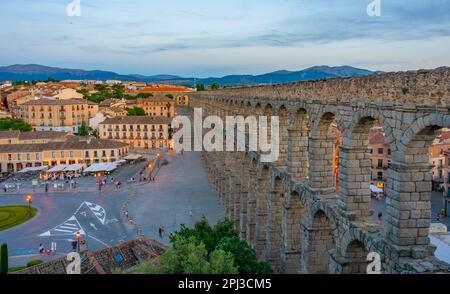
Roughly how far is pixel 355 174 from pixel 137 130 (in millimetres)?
92643

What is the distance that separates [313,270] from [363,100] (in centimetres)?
951

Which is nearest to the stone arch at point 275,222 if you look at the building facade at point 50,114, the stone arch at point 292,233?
the stone arch at point 292,233

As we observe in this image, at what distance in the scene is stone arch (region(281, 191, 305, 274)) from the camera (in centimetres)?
2386

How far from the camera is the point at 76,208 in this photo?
53.6 m

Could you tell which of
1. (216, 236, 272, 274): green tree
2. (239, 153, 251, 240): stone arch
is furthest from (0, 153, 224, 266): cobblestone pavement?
(216, 236, 272, 274): green tree

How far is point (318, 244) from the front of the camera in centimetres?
2095

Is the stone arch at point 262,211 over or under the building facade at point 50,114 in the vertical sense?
under

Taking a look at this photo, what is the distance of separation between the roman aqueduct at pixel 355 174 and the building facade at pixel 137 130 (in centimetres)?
7906

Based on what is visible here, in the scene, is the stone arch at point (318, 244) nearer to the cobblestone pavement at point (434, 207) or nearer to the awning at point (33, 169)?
the cobblestone pavement at point (434, 207)

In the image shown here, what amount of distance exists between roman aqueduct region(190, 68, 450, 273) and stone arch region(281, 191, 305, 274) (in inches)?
2.2

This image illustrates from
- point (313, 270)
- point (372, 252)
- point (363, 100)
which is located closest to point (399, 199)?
point (372, 252)

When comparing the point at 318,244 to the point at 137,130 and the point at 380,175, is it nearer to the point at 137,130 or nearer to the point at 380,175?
the point at 380,175

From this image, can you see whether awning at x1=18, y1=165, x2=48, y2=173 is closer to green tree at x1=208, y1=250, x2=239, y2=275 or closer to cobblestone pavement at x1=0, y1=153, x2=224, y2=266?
cobblestone pavement at x1=0, y1=153, x2=224, y2=266

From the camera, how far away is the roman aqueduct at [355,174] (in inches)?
502
